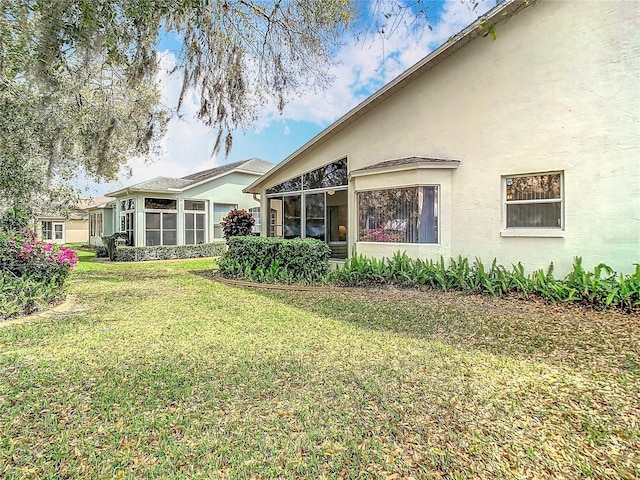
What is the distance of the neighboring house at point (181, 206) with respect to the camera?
768 inches

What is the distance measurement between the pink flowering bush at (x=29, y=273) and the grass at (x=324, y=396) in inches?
44.6

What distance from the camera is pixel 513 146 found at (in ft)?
28.9

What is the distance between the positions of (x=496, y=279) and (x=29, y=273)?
417 inches

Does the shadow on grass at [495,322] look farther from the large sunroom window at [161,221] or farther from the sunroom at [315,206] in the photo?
the large sunroom window at [161,221]

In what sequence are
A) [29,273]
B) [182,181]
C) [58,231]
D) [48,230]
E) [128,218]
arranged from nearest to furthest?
1. [29,273]
2. [128,218]
3. [182,181]
4. [48,230]
5. [58,231]

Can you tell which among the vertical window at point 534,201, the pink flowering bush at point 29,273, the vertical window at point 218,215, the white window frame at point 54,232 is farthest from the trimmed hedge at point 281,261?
the white window frame at point 54,232

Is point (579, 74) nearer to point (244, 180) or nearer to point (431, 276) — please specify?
point (431, 276)

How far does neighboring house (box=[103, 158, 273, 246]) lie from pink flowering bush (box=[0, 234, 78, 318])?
11.2m

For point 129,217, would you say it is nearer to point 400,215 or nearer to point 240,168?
point 240,168

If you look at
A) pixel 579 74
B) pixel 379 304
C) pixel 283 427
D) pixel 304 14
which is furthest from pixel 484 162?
pixel 283 427

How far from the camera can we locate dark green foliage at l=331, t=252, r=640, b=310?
23.4 ft

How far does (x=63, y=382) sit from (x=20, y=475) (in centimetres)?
165

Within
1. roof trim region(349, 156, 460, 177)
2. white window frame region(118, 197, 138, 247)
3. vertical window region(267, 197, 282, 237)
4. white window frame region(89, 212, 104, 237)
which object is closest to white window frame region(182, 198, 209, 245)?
white window frame region(118, 197, 138, 247)

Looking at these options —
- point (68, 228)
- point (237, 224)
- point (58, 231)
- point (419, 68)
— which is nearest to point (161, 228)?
point (237, 224)
